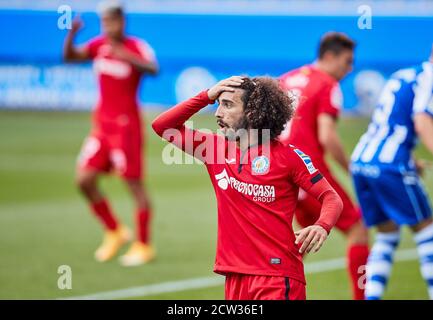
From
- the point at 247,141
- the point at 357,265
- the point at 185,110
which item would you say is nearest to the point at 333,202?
the point at 247,141

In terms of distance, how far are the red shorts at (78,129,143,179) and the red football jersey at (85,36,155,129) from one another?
0.19m

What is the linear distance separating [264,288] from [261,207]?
474mm

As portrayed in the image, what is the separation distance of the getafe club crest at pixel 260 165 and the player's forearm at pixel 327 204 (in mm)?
295

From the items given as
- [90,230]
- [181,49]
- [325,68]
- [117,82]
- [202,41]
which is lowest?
[90,230]

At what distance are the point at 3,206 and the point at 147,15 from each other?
11057mm

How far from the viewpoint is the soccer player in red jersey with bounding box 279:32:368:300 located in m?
7.81

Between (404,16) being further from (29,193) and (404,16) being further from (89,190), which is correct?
(89,190)

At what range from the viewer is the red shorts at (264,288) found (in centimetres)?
541

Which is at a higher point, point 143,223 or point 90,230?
point 90,230

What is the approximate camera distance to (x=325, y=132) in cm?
785

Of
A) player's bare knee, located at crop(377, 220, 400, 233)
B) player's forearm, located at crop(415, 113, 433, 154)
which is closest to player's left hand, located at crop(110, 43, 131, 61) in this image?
player's bare knee, located at crop(377, 220, 400, 233)

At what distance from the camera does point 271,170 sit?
18.0 ft

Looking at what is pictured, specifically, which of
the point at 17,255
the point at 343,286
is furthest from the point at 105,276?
the point at 343,286

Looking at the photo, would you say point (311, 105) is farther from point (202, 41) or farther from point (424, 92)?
point (202, 41)
